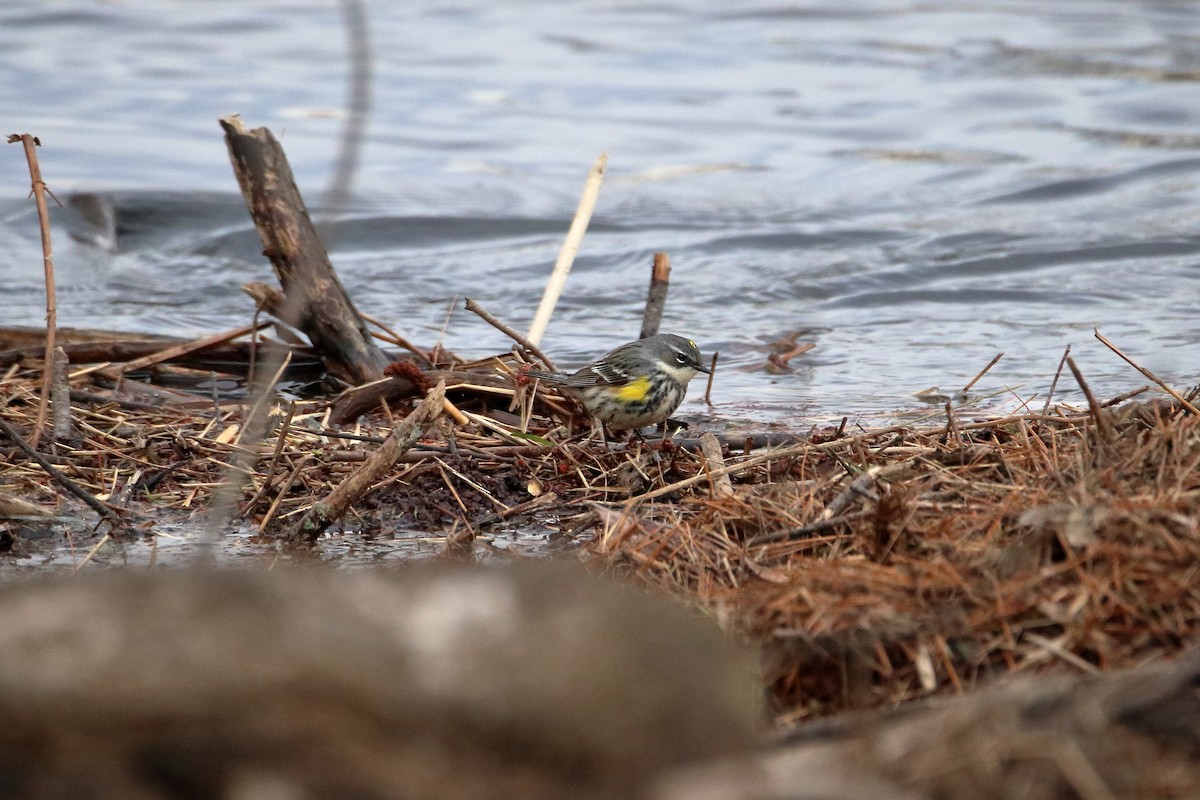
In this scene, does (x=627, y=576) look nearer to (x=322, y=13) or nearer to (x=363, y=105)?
(x=363, y=105)

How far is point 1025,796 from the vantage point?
258 cm

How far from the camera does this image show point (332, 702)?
2375mm

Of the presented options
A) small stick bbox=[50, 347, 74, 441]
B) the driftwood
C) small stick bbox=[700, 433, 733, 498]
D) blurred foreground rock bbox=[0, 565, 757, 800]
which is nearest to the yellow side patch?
small stick bbox=[700, 433, 733, 498]

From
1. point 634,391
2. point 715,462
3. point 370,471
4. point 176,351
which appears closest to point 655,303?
point 634,391

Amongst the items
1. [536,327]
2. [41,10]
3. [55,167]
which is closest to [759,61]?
[55,167]

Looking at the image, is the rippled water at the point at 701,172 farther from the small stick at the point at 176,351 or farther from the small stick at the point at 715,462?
the small stick at the point at 176,351

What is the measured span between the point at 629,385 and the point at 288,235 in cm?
186

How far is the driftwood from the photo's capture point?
6770 millimetres

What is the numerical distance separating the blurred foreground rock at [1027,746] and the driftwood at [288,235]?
4533 mm

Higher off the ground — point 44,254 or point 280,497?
point 44,254

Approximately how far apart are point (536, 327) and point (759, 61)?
45.7 feet

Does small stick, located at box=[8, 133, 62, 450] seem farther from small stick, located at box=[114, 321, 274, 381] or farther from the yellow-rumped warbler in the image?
the yellow-rumped warbler

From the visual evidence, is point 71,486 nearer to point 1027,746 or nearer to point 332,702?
point 332,702

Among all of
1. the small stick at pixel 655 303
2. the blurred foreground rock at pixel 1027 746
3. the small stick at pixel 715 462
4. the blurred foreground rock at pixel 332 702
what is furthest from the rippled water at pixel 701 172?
the blurred foreground rock at pixel 332 702
